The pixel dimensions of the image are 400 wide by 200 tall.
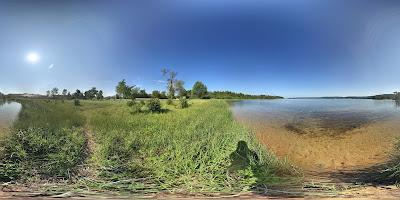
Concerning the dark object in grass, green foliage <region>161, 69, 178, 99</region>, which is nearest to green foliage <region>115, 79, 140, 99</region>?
green foliage <region>161, 69, 178, 99</region>

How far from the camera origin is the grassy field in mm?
5426

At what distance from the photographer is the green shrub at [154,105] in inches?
209

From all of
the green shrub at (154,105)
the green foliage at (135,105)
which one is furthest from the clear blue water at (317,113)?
the green foliage at (135,105)

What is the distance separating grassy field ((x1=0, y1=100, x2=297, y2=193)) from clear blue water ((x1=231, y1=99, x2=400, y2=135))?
0.77 ft

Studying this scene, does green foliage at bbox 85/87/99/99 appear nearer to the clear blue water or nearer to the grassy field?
the grassy field

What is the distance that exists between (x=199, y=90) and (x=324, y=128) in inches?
52.7

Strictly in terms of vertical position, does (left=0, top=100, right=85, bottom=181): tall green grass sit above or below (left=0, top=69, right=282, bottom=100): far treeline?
below

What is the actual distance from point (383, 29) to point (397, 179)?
1.66 m

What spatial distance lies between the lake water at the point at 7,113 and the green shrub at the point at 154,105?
130 centimetres

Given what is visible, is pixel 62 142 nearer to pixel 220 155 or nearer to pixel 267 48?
pixel 220 155

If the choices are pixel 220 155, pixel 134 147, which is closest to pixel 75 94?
pixel 134 147

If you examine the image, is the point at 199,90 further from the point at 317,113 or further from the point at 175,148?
the point at 317,113

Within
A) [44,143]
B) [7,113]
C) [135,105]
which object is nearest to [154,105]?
[135,105]

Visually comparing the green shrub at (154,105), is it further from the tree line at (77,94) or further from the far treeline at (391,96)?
the far treeline at (391,96)
